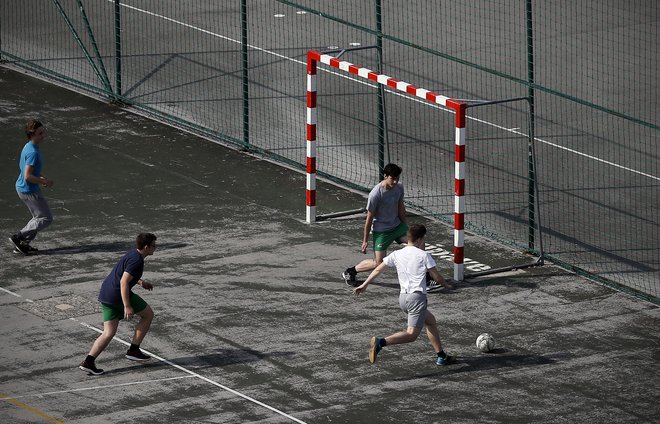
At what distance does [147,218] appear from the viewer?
22828 millimetres

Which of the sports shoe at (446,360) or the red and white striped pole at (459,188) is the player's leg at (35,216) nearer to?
the red and white striped pole at (459,188)

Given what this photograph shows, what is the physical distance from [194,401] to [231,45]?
631 inches

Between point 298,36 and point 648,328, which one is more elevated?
point 298,36

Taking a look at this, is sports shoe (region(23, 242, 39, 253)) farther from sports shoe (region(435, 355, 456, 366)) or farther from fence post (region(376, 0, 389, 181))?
sports shoe (region(435, 355, 456, 366))

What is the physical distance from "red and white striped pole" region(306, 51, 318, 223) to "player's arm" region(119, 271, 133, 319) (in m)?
5.74

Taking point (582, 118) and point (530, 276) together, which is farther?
point (582, 118)

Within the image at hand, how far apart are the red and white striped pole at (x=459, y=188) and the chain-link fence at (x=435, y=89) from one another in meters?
0.94

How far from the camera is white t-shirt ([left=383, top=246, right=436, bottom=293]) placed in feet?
57.0

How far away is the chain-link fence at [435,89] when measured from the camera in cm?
2341

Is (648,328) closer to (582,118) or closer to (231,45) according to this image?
→ (582,118)

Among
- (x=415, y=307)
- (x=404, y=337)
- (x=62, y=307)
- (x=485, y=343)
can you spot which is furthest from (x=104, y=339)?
(x=485, y=343)

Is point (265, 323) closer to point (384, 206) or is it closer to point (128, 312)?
point (384, 206)

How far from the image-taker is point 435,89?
96.0ft

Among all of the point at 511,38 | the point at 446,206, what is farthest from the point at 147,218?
the point at 511,38
